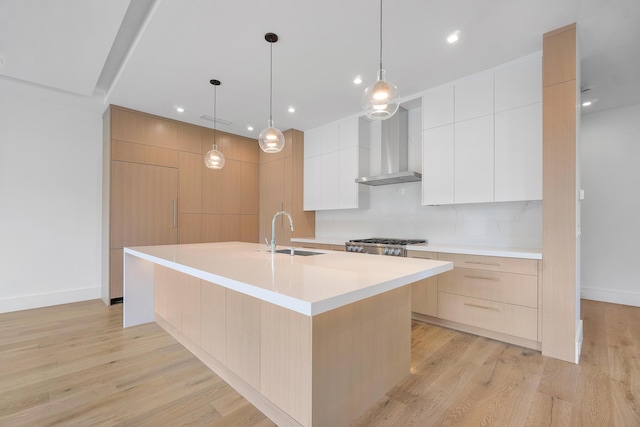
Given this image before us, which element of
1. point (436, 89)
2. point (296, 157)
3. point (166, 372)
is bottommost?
point (166, 372)

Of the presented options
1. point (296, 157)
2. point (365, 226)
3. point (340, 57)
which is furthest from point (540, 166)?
point (296, 157)

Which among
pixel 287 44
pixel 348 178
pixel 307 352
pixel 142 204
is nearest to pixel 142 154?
pixel 142 204

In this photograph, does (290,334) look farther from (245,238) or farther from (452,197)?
(245,238)

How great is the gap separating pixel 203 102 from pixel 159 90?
51cm

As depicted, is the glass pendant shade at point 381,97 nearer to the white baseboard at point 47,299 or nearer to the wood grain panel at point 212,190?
the wood grain panel at point 212,190

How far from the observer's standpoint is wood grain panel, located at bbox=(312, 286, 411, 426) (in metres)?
1.51

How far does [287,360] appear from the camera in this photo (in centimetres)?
160

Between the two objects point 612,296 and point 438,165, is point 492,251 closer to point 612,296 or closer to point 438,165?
point 438,165

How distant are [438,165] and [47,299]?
512 centimetres

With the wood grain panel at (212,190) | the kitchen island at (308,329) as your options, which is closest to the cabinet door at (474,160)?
the kitchen island at (308,329)

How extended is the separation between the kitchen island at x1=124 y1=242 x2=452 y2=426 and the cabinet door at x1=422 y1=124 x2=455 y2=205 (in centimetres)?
160

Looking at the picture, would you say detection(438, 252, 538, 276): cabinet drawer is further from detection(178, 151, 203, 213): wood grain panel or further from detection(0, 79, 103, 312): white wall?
detection(0, 79, 103, 312): white wall

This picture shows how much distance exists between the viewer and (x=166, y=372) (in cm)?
223

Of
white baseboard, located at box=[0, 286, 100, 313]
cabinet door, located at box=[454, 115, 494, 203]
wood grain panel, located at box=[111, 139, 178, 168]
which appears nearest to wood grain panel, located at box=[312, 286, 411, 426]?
cabinet door, located at box=[454, 115, 494, 203]
